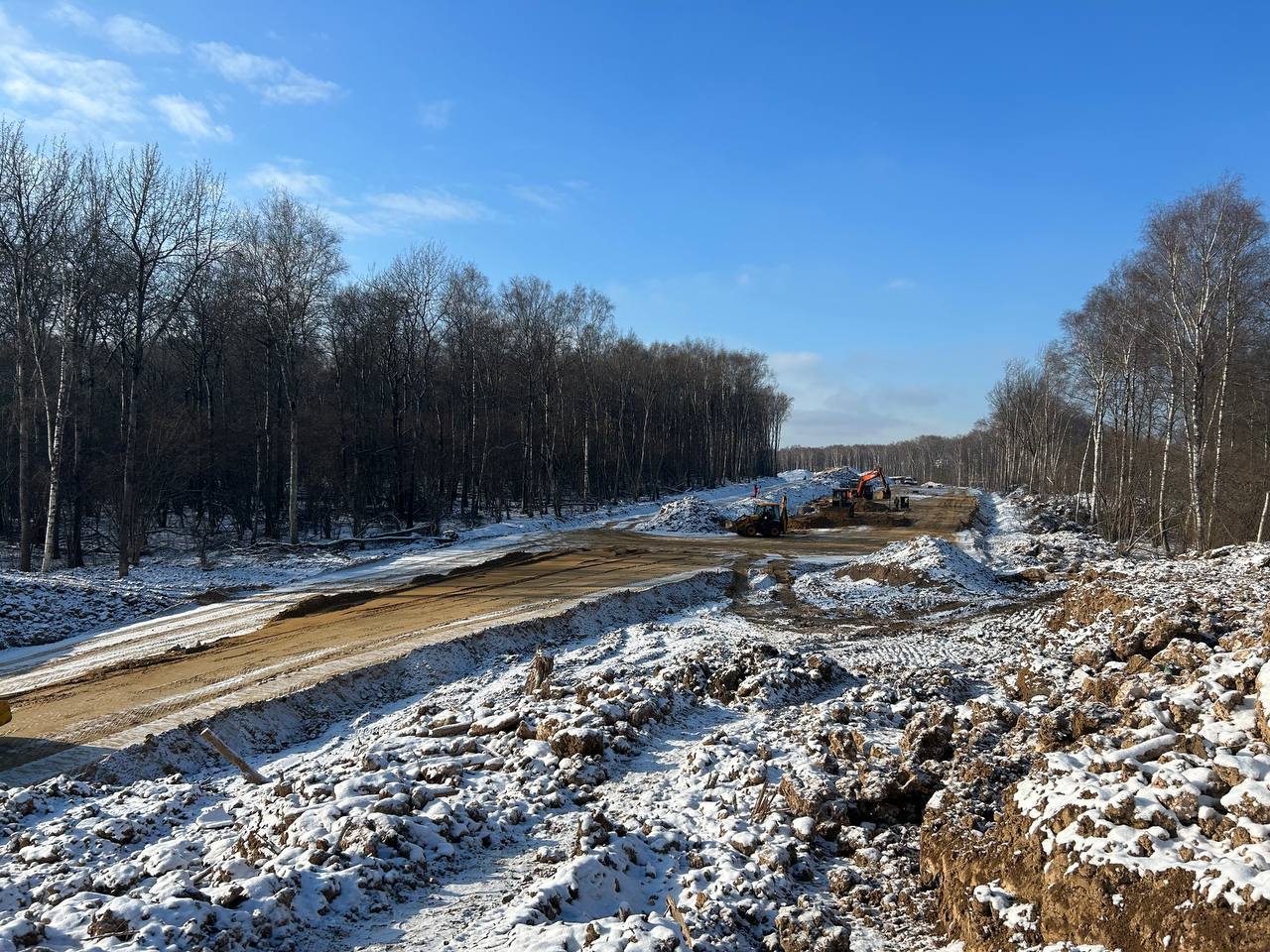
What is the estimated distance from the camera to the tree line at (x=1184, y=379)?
81.0 feet

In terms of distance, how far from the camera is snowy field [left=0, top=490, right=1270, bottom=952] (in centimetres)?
480

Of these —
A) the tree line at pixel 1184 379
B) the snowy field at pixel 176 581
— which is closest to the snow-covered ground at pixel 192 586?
the snowy field at pixel 176 581

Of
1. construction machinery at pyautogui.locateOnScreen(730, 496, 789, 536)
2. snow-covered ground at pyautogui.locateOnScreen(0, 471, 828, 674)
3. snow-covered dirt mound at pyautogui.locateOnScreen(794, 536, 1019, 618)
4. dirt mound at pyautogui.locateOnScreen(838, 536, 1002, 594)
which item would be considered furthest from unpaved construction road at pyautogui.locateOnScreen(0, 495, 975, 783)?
construction machinery at pyautogui.locateOnScreen(730, 496, 789, 536)

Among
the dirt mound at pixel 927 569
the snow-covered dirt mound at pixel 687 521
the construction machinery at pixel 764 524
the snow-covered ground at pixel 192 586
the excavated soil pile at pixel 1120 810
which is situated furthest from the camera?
the snow-covered dirt mound at pixel 687 521

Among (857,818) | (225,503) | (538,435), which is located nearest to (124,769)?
(857,818)

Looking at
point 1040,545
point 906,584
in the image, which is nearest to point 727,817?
point 906,584

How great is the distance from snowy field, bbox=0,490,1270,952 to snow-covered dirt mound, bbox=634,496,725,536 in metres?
25.2

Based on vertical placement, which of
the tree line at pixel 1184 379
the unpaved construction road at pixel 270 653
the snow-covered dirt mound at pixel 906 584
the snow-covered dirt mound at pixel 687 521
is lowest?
the unpaved construction road at pixel 270 653

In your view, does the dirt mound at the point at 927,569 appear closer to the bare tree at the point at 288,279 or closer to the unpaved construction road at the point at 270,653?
the unpaved construction road at the point at 270,653

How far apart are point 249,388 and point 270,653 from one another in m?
29.9

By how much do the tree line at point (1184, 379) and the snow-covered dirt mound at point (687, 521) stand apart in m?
17.9

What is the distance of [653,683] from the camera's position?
10.8m

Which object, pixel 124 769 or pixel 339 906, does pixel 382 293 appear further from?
pixel 339 906

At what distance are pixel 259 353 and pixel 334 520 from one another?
366 inches
